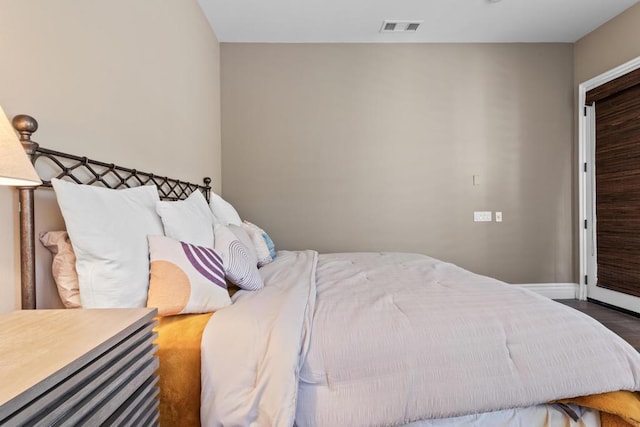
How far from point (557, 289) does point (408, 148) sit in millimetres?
2221

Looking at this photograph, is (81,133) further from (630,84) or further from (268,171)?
(630,84)

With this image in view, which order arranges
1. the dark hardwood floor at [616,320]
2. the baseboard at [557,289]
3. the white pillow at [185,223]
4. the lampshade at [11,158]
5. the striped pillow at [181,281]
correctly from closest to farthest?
the lampshade at [11,158], the striped pillow at [181,281], the white pillow at [185,223], the dark hardwood floor at [616,320], the baseboard at [557,289]

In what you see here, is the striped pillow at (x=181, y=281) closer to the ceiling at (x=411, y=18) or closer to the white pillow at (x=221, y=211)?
the white pillow at (x=221, y=211)

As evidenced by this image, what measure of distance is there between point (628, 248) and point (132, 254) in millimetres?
3897

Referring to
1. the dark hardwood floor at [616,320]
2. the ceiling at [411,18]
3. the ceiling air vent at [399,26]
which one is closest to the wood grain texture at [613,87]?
the ceiling at [411,18]

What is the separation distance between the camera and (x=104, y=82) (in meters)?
1.43

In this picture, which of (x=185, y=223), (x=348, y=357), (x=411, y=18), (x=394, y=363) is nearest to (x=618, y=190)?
(x=411, y=18)

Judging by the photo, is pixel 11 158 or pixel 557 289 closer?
pixel 11 158

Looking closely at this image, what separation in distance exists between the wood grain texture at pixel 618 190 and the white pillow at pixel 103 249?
3838 millimetres

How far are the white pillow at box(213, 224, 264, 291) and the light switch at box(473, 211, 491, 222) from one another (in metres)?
2.71

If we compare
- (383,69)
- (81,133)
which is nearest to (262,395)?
(81,133)

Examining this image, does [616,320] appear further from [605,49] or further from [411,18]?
[411,18]

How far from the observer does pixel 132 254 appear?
3.62ft

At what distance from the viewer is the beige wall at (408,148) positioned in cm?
333
